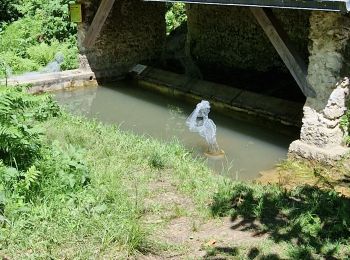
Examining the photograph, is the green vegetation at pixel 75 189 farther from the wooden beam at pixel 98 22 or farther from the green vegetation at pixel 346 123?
the wooden beam at pixel 98 22

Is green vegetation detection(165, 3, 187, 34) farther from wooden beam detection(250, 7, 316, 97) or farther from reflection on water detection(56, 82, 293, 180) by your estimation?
wooden beam detection(250, 7, 316, 97)

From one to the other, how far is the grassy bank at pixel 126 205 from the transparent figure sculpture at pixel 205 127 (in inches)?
57.3

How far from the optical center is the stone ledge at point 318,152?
20.5ft

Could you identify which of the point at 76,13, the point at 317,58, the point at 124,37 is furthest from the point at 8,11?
the point at 317,58

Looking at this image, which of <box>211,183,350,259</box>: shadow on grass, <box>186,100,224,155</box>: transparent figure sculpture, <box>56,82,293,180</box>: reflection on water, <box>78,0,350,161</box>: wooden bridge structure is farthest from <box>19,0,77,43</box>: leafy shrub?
<box>211,183,350,259</box>: shadow on grass

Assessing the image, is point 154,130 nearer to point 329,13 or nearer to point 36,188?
point 329,13

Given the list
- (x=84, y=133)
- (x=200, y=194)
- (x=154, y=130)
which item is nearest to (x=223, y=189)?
(x=200, y=194)

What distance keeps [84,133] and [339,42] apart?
361 cm

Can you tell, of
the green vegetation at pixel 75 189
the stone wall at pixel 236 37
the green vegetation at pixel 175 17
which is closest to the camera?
the green vegetation at pixel 75 189

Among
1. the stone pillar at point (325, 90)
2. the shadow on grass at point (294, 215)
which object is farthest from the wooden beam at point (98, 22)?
the shadow on grass at point (294, 215)

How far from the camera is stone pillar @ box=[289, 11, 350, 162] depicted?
607 cm

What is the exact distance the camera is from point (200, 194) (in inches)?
185

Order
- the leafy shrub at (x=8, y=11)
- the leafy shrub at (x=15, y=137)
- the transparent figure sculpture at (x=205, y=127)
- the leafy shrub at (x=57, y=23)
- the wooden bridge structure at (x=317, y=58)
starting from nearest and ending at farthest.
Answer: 1. the leafy shrub at (x=15, y=137)
2. the wooden bridge structure at (x=317, y=58)
3. the transparent figure sculpture at (x=205, y=127)
4. the leafy shrub at (x=57, y=23)
5. the leafy shrub at (x=8, y=11)

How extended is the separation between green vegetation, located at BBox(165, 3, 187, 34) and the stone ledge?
8376mm
